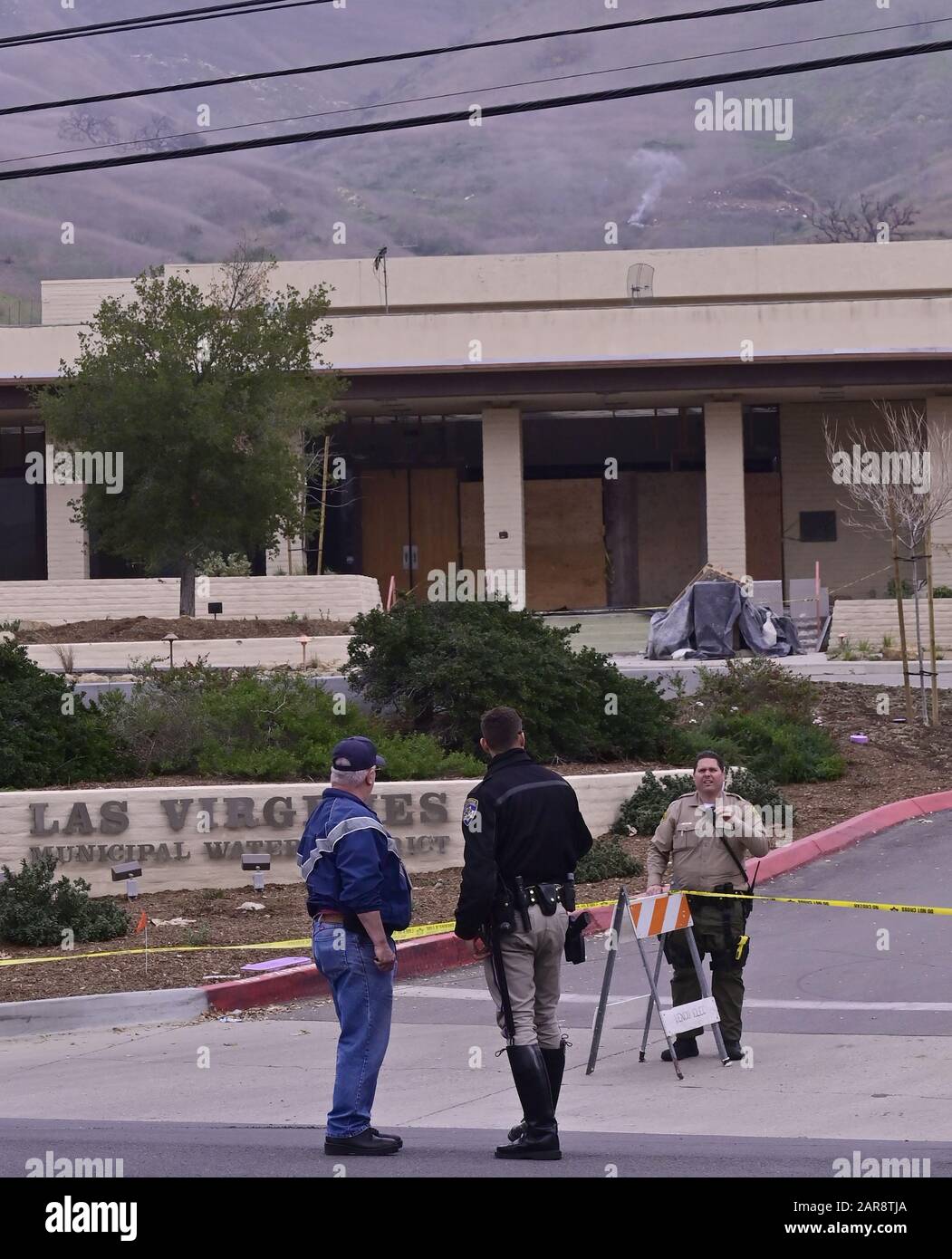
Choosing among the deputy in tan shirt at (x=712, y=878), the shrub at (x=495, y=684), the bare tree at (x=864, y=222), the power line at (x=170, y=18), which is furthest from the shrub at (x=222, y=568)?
the deputy in tan shirt at (x=712, y=878)

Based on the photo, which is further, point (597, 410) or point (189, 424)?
point (597, 410)

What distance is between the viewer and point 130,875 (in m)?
13.1

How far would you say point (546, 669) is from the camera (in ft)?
58.9

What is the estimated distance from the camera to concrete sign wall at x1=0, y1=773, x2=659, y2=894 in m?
15.0

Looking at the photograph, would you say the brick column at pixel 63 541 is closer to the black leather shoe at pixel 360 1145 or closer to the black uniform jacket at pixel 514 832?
the black uniform jacket at pixel 514 832

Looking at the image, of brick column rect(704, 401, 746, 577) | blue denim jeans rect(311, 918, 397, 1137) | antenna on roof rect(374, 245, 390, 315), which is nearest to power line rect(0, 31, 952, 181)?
blue denim jeans rect(311, 918, 397, 1137)

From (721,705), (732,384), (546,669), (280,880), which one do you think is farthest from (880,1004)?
(732,384)

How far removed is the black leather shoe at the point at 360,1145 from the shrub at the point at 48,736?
9375 mm

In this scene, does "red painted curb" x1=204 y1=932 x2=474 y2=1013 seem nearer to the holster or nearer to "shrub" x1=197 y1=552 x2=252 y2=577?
the holster

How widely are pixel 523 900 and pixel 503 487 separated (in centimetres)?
2994

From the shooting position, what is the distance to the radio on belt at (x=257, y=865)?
14.5 metres

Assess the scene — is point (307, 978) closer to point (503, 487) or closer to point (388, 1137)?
point (388, 1137)

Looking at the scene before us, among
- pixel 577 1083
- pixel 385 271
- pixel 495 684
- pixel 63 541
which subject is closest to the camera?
pixel 577 1083

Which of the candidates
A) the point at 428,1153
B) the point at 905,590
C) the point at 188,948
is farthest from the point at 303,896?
the point at 905,590
